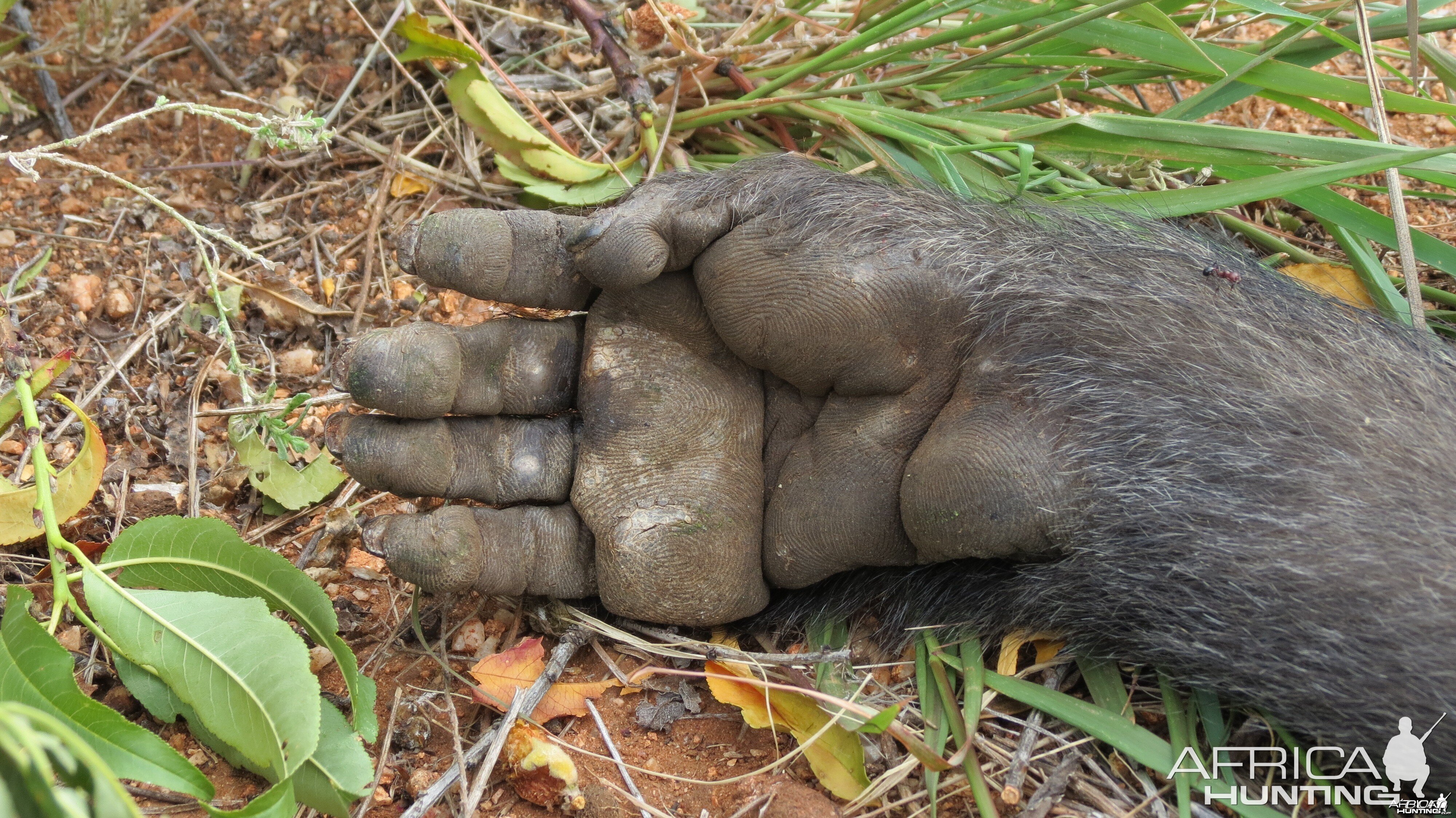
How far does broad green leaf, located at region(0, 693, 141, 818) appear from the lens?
0.74 meters

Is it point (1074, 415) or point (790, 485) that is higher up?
point (1074, 415)

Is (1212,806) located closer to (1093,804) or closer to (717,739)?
(1093,804)

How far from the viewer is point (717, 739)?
1521 mm

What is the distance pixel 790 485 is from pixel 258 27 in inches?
75.5

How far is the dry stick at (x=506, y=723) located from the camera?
4.45ft

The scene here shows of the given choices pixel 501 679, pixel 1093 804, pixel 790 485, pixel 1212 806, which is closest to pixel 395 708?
pixel 501 679

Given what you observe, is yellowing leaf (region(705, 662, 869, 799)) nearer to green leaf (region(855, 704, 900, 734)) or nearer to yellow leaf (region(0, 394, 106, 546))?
green leaf (region(855, 704, 900, 734))

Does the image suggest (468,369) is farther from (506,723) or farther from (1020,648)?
(1020,648)

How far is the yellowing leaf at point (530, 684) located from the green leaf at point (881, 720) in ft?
1.47

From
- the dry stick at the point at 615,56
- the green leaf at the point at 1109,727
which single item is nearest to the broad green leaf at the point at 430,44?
the dry stick at the point at 615,56

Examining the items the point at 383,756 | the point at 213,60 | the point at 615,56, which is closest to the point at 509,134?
the point at 615,56

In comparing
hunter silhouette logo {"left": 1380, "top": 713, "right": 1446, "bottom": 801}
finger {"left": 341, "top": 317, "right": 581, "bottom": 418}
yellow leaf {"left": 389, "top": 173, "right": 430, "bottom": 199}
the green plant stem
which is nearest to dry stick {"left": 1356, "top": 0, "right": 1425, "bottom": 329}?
hunter silhouette logo {"left": 1380, "top": 713, "right": 1446, "bottom": 801}

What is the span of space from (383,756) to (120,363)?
983mm

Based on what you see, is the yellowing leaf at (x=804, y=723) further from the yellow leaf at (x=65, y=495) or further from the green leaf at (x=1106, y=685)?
the yellow leaf at (x=65, y=495)
